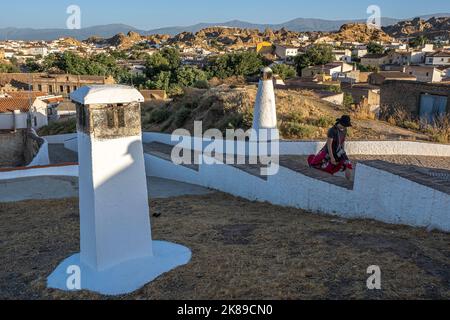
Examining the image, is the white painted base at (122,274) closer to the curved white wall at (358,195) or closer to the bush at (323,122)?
the curved white wall at (358,195)

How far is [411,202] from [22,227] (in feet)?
18.7

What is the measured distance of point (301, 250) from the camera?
461 cm

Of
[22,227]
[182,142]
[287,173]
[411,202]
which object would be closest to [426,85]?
[182,142]

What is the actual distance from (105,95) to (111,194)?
91cm

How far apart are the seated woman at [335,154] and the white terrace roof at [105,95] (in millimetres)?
3639

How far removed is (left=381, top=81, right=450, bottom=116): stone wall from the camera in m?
14.6

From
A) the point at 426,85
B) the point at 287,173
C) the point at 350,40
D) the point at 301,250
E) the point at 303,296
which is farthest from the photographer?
the point at 350,40

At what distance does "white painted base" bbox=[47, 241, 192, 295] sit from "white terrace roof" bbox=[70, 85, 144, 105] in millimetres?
1568

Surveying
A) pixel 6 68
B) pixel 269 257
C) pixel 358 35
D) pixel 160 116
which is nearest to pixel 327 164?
pixel 269 257

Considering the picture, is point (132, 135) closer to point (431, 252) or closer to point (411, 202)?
point (431, 252)

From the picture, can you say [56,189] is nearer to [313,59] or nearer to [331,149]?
[331,149]

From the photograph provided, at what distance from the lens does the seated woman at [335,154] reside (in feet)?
22.2

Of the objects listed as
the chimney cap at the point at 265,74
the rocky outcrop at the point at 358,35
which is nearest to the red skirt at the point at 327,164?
the chimney cap at the point at 265,74

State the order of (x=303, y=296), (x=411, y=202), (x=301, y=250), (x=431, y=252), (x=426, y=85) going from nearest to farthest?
1. (x=303, y=296)
2. (x=431, y=252)
3. (x=301, y=250)
4. (x=411, y=202)
5. (x=426, y=85)
